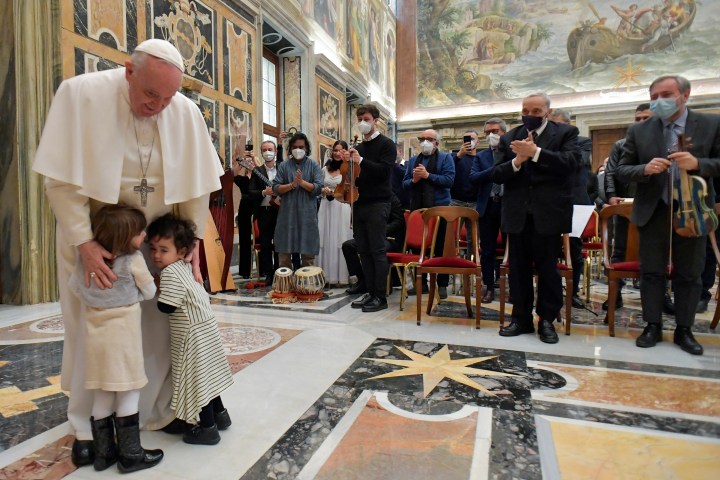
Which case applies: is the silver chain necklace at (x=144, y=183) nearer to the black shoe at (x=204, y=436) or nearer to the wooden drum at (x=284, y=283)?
the black shoe at (x=204, y=436)

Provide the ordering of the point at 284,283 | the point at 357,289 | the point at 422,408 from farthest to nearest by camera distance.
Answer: the point at 357,289, the point at 284,283, the point at 422,408

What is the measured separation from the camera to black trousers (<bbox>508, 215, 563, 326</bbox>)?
3281 millimetres

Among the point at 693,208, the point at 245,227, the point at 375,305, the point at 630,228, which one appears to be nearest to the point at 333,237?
the point at 245,227

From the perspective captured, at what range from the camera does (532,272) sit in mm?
3465

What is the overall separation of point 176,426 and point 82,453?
34 cm

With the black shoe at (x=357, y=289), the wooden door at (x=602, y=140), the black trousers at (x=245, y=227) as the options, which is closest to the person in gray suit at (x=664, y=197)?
the black shoe at (x=357, y=289)

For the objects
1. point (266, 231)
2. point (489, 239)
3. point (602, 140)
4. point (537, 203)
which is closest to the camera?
point (537, 203)

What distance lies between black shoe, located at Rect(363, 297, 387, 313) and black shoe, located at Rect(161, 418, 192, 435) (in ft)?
8.04

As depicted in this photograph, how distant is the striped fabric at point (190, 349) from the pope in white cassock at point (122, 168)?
0.14 metres

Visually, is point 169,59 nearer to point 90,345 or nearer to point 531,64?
point 90,345

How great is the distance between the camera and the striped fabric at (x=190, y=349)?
67.2 inches

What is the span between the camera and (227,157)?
7180 millimetres

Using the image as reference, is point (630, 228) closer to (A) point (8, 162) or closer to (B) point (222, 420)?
(B) point (222, 420)

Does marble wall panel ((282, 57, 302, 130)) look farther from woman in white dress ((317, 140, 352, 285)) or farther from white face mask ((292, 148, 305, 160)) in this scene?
white face mask ((292, 148, 305, 160))
